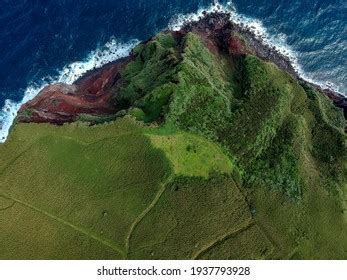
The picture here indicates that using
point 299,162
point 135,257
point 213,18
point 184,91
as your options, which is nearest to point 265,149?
point 299,162

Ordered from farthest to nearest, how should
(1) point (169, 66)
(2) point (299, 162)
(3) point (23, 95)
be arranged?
(3) point (23, 95)
(1) point (169, 66)
(2) point (299, 162)

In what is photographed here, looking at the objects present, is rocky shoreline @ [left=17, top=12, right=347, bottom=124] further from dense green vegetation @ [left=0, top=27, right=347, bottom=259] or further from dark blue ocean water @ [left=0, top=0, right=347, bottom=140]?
dense green vegetation @ [left=0, top=27, right=347, bottom=259]

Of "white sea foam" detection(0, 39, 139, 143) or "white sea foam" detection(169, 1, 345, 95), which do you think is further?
"white sea foam" detection(169, 1, 345, 95)

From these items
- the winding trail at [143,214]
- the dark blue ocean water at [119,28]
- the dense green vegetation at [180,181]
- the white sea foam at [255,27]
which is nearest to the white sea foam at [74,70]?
the dark blue ocean water at [119,28]

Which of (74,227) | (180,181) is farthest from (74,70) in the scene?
(74,227)

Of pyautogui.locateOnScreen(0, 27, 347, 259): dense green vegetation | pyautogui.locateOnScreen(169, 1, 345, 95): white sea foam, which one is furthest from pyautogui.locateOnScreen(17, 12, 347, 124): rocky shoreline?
pyautogui.locateOnScreen(0, 27, 347, 259): dense green vegetation

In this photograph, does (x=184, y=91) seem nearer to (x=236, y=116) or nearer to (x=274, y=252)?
(x=236, y=116)
